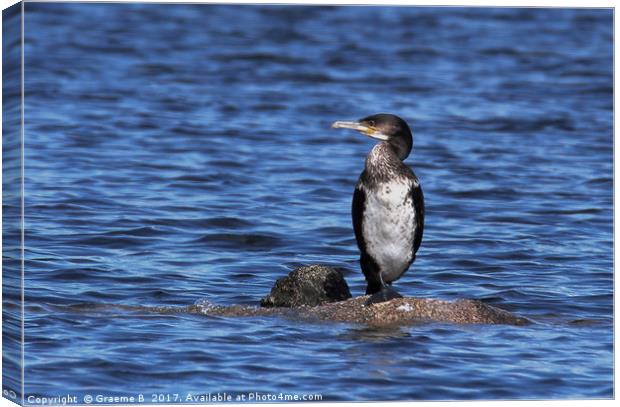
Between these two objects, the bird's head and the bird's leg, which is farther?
the bird's head

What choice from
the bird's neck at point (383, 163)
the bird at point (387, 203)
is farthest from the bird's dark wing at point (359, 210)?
the bird's neck at point (383, 163)

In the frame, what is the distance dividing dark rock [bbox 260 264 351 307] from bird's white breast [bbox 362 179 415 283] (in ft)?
1.16

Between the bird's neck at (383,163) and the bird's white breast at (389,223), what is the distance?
0.26 feet

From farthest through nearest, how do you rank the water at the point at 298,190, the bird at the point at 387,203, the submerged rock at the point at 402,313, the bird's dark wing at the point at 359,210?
the bird's dark wing at the point at 359,210 < the bird at the point at 387,203 < the submerged rock at the point at 402,313 < the water at the point at 298,190

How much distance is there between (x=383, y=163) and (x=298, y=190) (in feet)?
21.0

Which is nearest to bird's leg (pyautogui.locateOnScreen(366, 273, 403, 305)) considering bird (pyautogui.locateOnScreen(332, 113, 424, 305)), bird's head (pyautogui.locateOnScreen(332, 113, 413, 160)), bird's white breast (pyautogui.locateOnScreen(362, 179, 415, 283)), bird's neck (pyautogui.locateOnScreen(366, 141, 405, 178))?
bird (pyautogui.locateOnScreen(332, 113, 424, 305))

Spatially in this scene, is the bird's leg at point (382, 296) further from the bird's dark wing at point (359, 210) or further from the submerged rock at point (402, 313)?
the bird's dark wing at point (359, 210)

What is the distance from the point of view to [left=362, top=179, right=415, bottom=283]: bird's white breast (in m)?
10.6

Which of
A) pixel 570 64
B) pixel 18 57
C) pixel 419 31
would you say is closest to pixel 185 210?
pixel 18 57

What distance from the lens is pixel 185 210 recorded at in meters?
15.5

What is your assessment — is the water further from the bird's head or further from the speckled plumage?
→ the bird's head

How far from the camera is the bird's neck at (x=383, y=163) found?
10625 mm

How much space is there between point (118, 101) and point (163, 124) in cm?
196

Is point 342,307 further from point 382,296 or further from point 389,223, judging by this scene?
point 389,223
